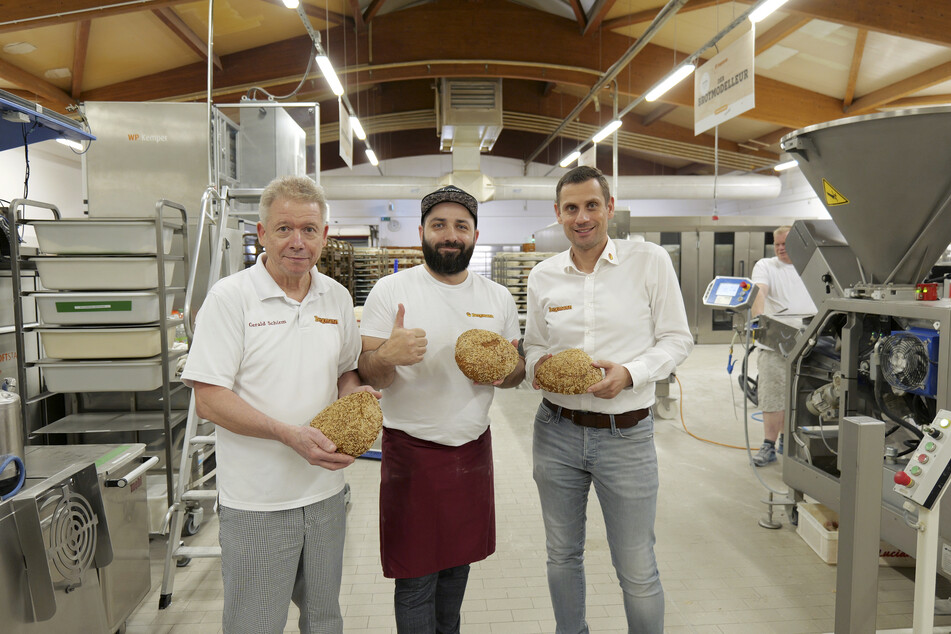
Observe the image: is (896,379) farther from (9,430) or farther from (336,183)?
(336,183)

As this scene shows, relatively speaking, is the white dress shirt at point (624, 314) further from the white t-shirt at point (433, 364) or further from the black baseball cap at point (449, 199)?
the black baseball cap at point (449, 199)

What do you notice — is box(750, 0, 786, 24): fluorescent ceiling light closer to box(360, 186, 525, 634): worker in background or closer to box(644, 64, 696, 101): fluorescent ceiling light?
box(644, 64, 696, 101): fluorescent ceiling light

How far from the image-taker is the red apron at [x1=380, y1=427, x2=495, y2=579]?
1.71 m

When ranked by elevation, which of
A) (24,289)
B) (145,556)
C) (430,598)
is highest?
(24,289)

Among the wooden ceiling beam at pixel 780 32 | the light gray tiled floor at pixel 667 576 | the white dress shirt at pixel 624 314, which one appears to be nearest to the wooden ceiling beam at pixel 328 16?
the wooden ceiling beam at pixel 780 32

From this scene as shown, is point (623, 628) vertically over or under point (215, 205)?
under

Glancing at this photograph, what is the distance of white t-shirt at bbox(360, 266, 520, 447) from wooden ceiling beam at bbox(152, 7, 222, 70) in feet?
21.3

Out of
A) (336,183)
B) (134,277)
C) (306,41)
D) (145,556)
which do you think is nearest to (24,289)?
(134,277)

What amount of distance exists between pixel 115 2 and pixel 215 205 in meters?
3.51

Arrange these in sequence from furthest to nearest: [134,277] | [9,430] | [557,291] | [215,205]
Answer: [215,205], [134,277], [557,291], [9,430]

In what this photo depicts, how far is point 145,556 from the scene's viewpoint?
2.34 meters

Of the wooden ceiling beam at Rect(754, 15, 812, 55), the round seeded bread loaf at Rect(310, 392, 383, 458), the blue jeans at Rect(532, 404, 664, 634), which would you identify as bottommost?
the blue jeans at Rect(532, 404, 664, 634)

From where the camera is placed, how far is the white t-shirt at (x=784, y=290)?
4266mm

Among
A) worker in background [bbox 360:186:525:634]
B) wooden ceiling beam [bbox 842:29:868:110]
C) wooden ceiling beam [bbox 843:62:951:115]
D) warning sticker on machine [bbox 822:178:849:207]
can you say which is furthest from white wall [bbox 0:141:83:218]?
wooden ceiling beam [bbox 843:62:951:115]
